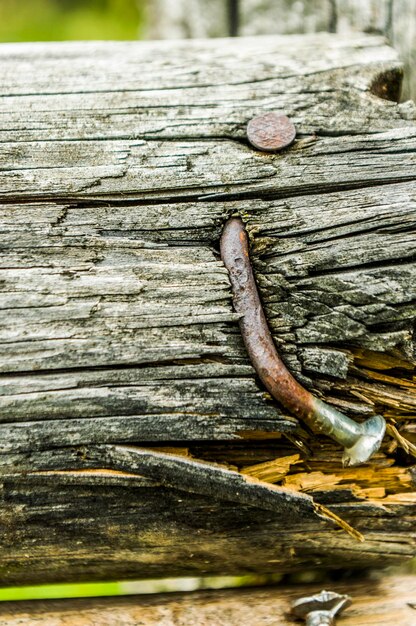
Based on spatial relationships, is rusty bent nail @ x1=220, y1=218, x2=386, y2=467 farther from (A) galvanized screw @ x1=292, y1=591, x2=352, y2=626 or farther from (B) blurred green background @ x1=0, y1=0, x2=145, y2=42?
(B) blurred green background @ x1=0, y1=0, x2=145, y2=42

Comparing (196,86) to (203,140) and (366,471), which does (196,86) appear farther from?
(366,471)

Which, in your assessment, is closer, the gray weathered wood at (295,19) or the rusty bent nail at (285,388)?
the rusty bent nail at (285,388)

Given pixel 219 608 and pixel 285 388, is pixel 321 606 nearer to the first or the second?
pixel 219 608

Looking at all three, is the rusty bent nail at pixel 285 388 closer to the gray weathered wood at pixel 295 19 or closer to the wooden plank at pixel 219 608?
the wooden plank at pixel 219 608

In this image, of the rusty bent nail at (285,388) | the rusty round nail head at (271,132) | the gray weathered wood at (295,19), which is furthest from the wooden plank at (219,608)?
the gray weathered wood at (295,19)

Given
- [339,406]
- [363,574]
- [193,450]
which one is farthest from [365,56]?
[363,574]
